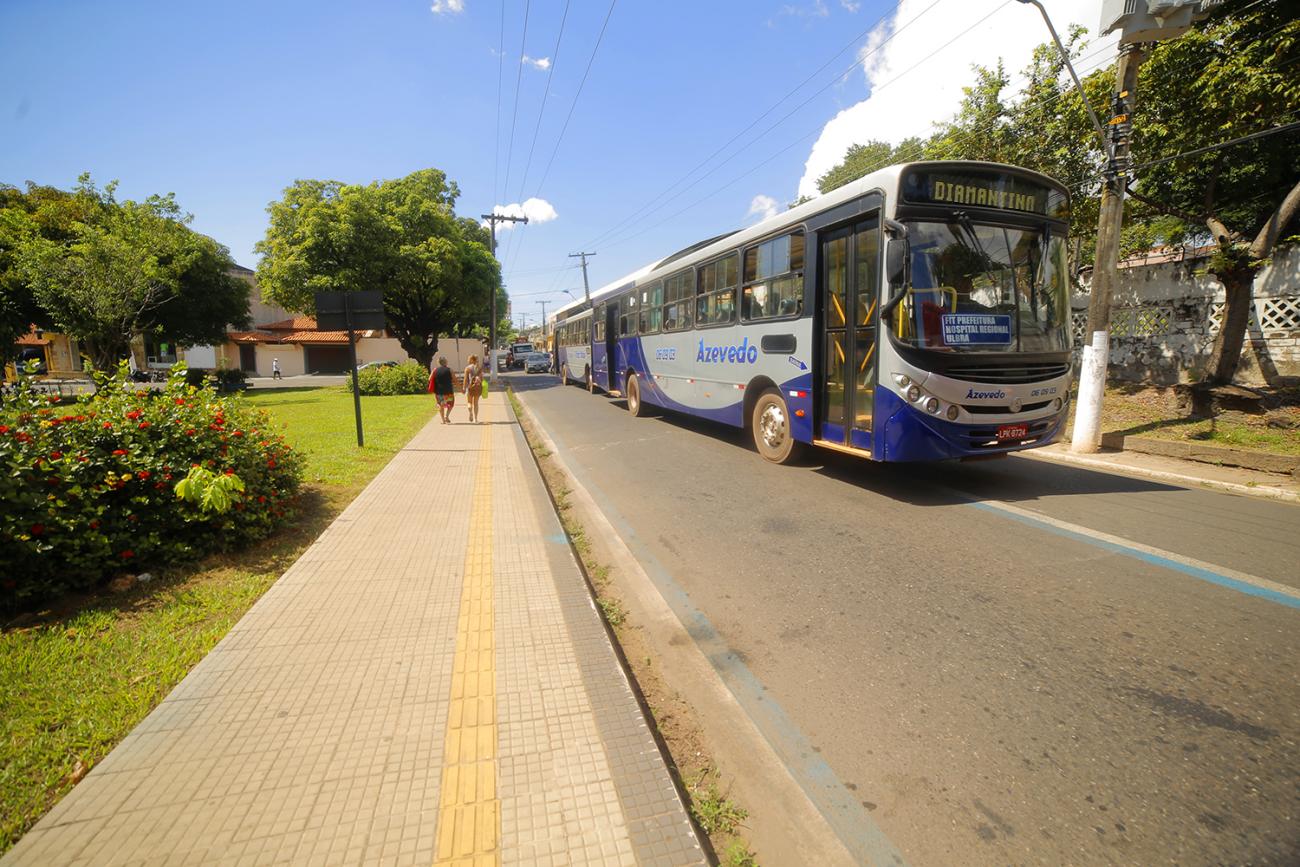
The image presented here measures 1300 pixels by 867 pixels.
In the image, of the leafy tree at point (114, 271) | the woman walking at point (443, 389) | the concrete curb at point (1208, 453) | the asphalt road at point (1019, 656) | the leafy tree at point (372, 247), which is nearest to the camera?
the asphalt road at point (1019, 656)

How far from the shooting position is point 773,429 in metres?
7.75

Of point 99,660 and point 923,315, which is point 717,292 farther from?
point 99,660

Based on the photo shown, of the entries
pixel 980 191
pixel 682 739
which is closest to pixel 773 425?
pixel 980 191

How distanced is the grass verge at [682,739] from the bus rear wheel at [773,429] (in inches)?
144

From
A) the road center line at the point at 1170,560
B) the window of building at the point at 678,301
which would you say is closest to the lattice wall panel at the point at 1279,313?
the road center line at the point at 1170,560

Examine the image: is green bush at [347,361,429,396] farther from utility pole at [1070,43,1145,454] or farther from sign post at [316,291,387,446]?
utility pole at [1070,43,1145,454]

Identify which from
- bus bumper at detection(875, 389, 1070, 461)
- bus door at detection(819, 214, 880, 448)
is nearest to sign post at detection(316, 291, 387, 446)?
bus door at detection(819, 214, 880, 448)

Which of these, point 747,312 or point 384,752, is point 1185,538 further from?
point 384,752

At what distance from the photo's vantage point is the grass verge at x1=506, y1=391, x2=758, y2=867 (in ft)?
6.61

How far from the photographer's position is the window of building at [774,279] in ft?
23.0

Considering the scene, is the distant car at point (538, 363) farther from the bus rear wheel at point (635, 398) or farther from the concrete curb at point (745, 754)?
the concrete curb at point (745, 754)

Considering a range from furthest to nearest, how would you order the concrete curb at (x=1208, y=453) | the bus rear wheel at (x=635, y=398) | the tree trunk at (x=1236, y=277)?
1. the bus rear wheel at (x=635, y=398)
2. the tree trunk at (x=1236, y=277)
3. the concrete curb at (x=1208, y=453)

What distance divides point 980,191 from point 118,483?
7491 mm

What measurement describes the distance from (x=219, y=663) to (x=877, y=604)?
370 cm
